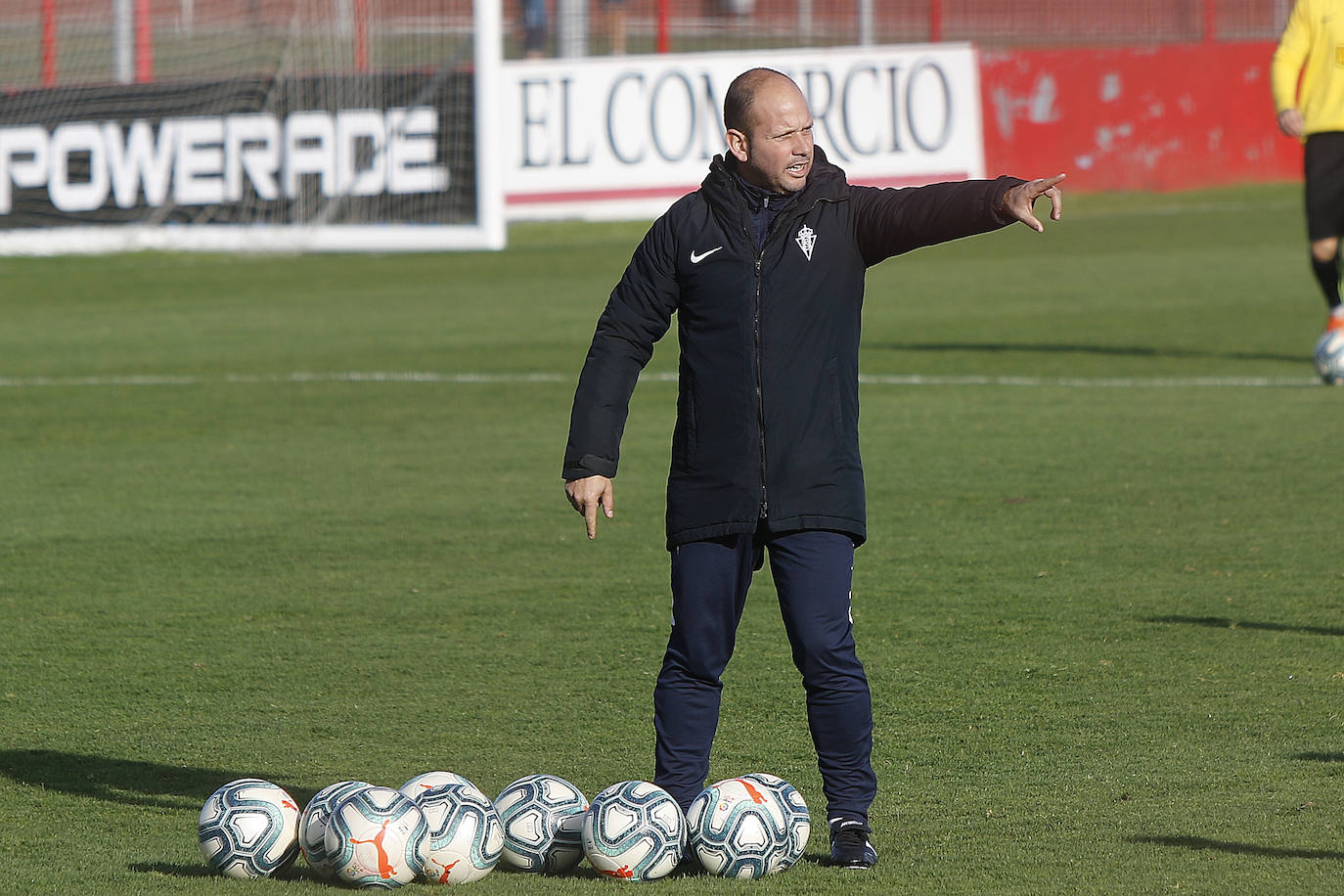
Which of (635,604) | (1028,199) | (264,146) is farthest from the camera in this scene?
(264,146)

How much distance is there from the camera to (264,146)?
21.1m

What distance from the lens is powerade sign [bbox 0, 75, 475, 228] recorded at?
68.2 ft

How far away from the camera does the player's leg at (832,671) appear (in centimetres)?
439

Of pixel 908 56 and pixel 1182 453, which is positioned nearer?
pixel 1182 453

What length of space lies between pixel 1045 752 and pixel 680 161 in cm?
1809

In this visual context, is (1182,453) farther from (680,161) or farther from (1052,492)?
(680,161)

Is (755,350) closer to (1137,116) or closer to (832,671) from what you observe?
(832,671)

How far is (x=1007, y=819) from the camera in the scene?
467cm

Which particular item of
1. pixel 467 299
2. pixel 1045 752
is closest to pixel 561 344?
pixel 467 299

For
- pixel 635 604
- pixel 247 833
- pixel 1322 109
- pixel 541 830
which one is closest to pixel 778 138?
pixel 541 830

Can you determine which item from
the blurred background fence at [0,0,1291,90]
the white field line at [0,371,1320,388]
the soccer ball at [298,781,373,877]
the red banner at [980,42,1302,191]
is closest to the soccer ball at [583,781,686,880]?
the soccer ball at [298,781,373,877]

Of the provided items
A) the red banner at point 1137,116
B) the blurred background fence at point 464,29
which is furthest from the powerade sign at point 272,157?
the red banner at point 1137,116

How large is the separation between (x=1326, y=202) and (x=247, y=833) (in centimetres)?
904

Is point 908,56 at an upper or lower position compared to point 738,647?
upper
